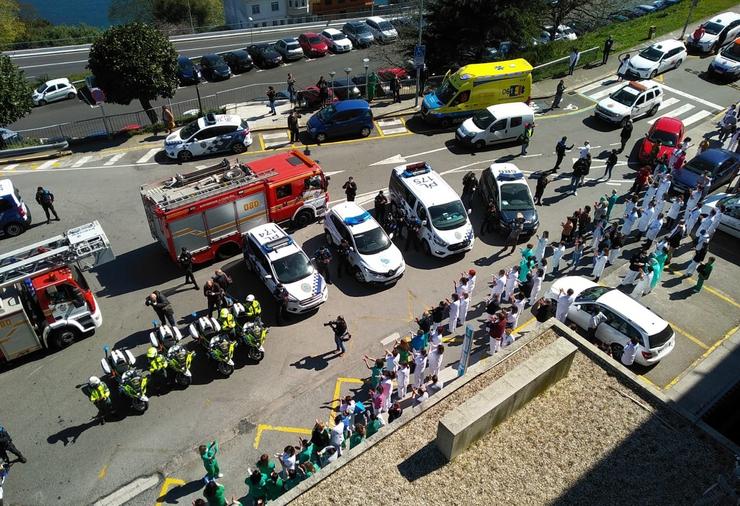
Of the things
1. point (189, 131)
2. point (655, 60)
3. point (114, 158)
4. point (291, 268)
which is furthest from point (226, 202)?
point (655, 60)

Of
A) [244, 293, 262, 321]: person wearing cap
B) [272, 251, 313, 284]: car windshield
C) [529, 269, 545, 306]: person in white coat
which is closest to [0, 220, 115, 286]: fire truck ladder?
[244, 293, 262, 321]: person wearing cap

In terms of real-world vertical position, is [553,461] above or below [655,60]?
below

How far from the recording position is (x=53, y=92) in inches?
1519

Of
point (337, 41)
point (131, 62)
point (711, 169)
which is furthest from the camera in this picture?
point (337, 41)

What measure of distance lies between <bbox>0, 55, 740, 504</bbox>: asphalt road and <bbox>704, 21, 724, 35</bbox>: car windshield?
55.5ft

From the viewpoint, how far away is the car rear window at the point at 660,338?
15.0 metres

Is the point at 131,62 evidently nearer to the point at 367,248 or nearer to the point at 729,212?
the point at 367,248

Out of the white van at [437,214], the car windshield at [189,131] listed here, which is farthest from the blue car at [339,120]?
the white van at [437,214]

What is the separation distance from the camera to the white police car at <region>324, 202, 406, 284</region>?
60.1 feet

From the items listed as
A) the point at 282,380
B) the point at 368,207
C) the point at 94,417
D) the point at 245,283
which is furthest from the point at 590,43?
the point at 94,417

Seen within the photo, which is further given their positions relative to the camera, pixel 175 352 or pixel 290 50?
pixel 290 50

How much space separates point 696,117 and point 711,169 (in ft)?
26.0

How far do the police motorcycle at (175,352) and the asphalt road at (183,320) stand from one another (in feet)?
1.50

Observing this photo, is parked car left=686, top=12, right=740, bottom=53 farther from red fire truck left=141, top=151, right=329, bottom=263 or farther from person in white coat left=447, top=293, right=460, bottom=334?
person in white coat left=447, top=293, right=460, bottom=334
